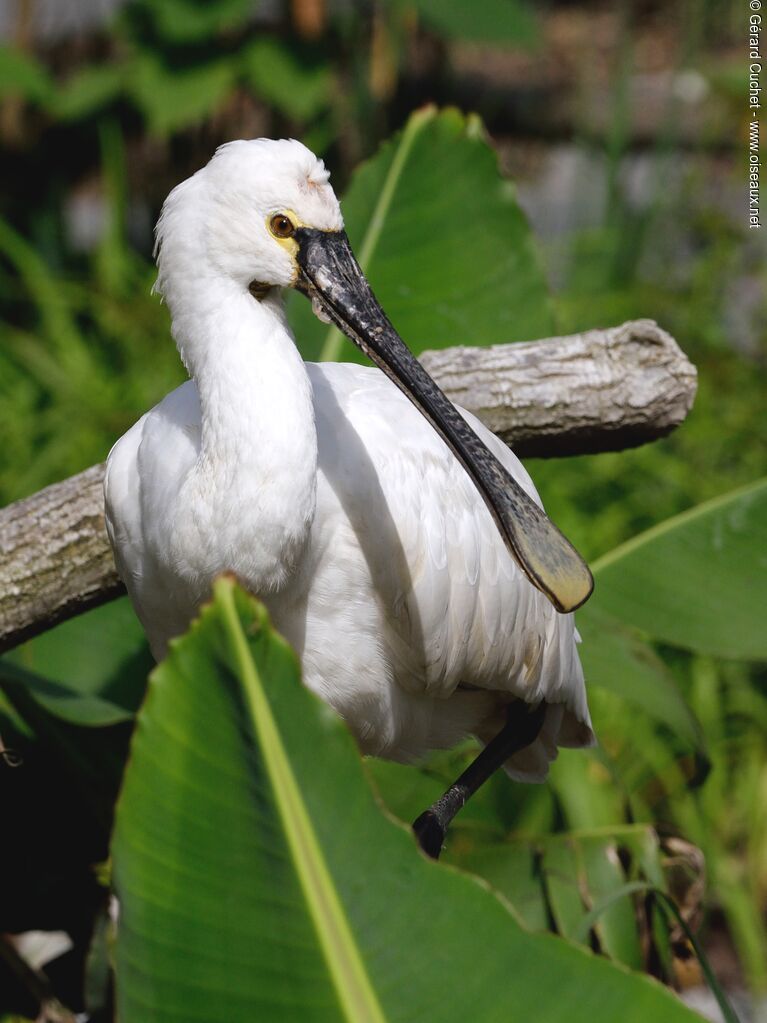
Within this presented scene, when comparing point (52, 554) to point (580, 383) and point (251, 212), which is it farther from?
point (580, 383)

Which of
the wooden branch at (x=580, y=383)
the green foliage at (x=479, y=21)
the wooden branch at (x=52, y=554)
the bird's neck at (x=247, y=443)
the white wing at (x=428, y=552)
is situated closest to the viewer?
the bird's neck at (x=247, y=443)

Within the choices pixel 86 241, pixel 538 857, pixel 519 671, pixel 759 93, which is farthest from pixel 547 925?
pixel 86 241

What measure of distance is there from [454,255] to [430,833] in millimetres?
1621

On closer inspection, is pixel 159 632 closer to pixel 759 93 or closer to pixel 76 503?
pixel 76 503

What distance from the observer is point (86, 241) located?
23.1ft

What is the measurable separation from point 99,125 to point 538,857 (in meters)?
5.14

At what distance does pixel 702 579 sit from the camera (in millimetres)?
3051

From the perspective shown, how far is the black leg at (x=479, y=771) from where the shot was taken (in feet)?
7.98

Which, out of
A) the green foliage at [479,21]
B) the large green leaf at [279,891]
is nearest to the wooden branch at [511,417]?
the large green leaf at [279,891]

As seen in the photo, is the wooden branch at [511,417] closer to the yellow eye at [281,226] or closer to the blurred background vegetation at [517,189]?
the blurred background vegetation at [517,189]

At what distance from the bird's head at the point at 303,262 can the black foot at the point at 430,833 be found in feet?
2.08

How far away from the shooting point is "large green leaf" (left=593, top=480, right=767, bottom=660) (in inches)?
117

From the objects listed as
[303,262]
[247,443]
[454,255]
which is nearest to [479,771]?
[247,443]

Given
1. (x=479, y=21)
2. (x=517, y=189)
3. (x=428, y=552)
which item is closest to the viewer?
(x=428, y=552)
